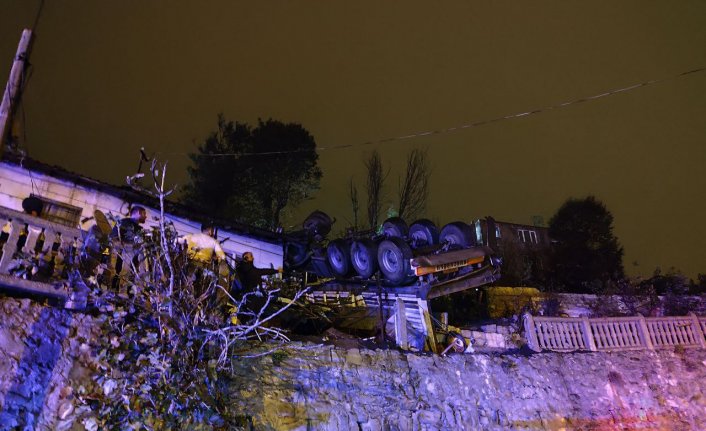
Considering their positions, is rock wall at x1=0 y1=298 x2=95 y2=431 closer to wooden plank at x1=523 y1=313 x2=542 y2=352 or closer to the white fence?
wooden plank at x1=523 y1=313 x2=542 y2=352

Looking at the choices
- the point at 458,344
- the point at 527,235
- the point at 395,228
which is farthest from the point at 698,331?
the point at 527,235

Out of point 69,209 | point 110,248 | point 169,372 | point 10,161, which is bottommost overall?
point 169,372

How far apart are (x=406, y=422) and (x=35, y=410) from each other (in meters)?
5.82

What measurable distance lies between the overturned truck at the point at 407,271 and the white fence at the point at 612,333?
6.33ft

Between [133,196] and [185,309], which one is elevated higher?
[133,196]

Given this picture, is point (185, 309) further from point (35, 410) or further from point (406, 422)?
point (406, 422)

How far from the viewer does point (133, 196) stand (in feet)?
43.9

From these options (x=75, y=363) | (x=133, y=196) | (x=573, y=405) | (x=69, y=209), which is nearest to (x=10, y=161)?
(x=69, y=209)

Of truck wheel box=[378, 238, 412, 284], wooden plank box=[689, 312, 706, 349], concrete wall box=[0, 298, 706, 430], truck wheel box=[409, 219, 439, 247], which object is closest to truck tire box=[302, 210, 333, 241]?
truck wheel box=[409, 219, 439, 247]

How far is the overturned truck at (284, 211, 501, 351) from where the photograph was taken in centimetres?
1189

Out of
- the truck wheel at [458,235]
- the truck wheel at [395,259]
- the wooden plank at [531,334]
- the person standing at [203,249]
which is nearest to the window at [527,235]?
the truck wheel at [458,235]

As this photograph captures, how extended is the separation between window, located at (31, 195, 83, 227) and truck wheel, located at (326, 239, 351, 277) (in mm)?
7338

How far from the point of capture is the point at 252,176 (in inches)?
978

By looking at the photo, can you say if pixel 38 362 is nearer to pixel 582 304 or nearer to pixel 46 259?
pixel 46 259
